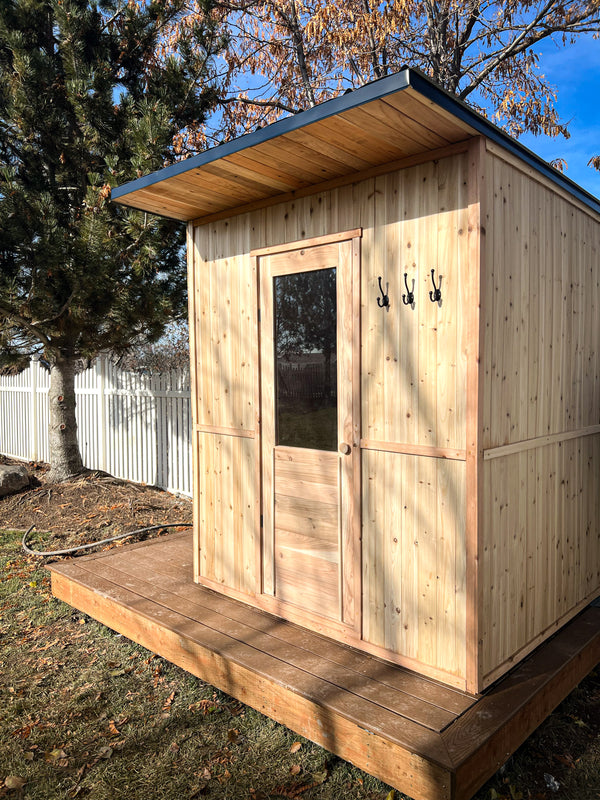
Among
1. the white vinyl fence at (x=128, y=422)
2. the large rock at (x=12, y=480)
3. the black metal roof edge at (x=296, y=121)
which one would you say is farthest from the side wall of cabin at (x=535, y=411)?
the large rock at (x=12, y=480)

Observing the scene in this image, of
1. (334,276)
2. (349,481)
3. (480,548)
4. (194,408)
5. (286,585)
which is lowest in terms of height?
(286,585)

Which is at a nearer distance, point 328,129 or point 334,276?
point 328,129

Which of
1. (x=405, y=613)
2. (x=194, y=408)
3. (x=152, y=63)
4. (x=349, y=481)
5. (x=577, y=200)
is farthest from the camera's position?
(x=152, y=63)

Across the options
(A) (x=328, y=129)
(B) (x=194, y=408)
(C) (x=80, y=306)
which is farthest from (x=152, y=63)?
(A) (x=328, y=129)

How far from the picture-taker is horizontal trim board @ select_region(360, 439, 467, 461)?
2.76m

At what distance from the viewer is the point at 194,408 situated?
418 cm

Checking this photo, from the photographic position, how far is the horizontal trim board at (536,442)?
9.20ft

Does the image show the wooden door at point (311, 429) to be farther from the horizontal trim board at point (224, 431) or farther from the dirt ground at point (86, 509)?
the dirt ground at point (86, 509)

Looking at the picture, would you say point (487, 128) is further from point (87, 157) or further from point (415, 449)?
point (87, 157)

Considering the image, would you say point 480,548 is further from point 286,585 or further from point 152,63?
point 152,63

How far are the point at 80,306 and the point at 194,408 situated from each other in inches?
115

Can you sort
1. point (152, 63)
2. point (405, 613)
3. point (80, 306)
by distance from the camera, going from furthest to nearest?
point (152, 63) < point (80, 306) < point (405, 613)

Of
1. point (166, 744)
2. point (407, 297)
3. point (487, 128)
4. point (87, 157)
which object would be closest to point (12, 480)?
point (87, 157)

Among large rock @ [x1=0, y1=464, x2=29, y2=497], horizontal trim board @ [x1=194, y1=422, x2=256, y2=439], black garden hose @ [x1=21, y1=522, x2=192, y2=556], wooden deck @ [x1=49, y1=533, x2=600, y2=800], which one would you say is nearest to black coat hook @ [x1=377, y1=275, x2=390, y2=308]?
horizontal trim board @ [x1=194, y1=422, x2=256, y2=439]
